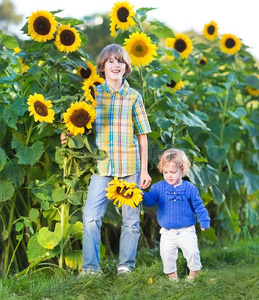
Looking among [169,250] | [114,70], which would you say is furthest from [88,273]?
[114,70]

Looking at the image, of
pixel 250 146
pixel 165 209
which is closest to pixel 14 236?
pixel 165 209

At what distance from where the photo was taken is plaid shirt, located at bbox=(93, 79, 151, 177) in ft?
10.9

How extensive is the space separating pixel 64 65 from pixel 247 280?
1.73 metres

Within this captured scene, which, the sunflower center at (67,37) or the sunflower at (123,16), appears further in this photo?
the sunflower at (123,16)

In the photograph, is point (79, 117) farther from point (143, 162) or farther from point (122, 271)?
point (122, 271)

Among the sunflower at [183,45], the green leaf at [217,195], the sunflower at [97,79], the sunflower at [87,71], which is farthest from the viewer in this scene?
the sunflower at [183,45]

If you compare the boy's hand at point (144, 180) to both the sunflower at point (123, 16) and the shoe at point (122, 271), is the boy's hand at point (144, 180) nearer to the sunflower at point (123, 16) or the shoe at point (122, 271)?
the shoe at point (122, 271)

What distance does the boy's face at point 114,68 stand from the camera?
332cm

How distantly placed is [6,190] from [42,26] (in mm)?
1036

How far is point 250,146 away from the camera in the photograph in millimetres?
5520

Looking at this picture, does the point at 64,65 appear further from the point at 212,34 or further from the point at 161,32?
the point at 212,34

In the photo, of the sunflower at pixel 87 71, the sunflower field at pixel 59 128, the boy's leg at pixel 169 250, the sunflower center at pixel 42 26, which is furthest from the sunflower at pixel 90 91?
the boy's leg at pixel 169 250

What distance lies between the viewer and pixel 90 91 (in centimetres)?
326

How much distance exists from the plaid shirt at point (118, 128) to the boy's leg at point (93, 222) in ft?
0.30
